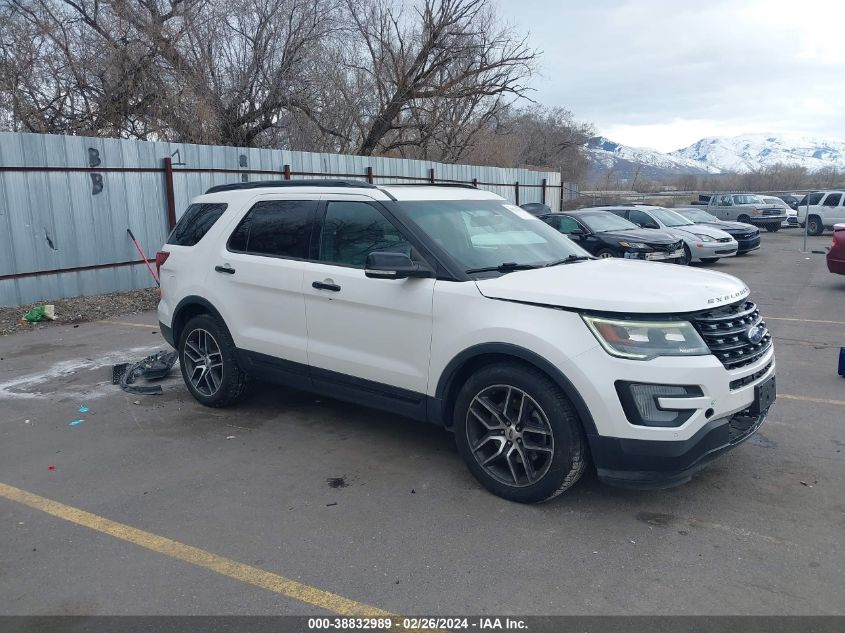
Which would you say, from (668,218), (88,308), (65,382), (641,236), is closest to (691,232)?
(668,218)

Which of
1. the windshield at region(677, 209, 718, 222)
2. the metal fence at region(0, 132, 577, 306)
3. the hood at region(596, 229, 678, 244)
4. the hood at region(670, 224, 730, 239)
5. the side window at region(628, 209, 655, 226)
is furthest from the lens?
the windshield at region(677, 209, 718, 222)

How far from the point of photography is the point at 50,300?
34.8 feet

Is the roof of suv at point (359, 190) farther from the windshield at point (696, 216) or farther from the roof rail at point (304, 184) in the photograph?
the windshield at point (696, 216)

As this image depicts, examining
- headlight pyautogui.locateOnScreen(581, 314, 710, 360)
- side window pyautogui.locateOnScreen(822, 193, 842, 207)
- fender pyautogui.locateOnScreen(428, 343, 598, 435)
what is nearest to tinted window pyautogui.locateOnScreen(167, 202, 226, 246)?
fender pyautogui.locateOnScreen(428, 343, 598, 435)

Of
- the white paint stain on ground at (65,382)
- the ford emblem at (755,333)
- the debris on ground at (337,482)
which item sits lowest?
the white paint stain on ground at (65,382)

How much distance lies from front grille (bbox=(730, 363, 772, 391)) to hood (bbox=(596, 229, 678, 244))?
10.2 metres

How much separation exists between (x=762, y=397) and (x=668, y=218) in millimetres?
14886

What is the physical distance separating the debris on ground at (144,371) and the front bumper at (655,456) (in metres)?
4.48

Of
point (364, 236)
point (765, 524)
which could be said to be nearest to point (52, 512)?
point (364, 236)

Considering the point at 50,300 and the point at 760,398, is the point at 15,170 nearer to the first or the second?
the point at 50,300

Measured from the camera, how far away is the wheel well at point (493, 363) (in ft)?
12.6

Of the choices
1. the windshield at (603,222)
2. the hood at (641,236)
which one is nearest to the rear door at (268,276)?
the hood at (641,236)

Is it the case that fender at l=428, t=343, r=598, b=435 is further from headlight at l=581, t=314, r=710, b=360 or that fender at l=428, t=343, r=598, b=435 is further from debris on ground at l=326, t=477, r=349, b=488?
debris on ground at l=326, t=477, r=349, b=488

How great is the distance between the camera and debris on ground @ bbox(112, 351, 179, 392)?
6.69 m
